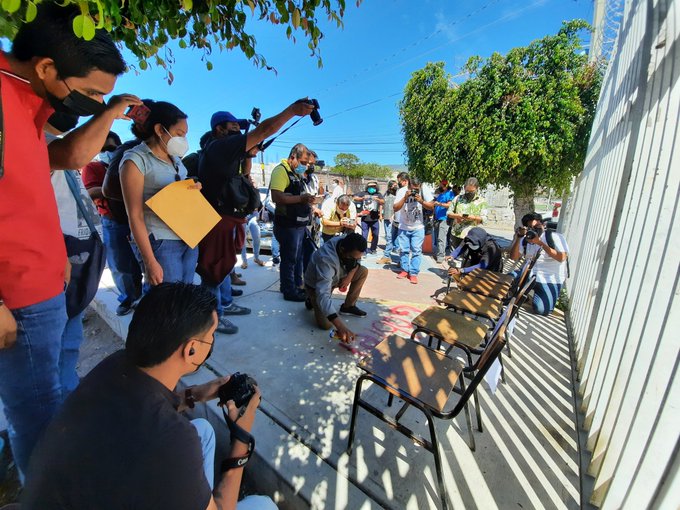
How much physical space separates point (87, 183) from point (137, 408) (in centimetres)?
311

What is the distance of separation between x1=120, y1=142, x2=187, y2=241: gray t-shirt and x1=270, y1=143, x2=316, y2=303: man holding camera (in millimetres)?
1207

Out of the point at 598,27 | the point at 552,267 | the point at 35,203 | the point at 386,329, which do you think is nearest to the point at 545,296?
the point at 552,267

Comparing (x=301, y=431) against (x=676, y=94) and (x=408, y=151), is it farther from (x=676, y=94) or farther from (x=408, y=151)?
(x=408, y=151)

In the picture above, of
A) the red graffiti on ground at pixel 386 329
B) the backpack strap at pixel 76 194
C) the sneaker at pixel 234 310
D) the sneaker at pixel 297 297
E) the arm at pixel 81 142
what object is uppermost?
the arm at pixel 81 142

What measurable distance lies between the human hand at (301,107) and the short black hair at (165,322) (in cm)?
134

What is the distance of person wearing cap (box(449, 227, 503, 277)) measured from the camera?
421 centimetres

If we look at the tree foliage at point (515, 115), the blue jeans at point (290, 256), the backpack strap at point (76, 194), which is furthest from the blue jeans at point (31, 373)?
the tree foliage at point (515, 115)

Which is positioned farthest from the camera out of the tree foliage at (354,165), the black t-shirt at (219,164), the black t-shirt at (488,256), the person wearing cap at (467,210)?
the tree foliage at (354,165)

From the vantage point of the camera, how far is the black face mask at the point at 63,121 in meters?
1.26

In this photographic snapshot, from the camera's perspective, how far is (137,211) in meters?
1.83

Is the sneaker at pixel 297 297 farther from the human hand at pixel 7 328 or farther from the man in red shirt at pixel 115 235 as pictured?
the human hand at pixel 7 328

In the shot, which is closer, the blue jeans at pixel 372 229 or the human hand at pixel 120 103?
the human hand at pixel 120 103

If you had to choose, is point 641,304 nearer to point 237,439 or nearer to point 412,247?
point 237,439

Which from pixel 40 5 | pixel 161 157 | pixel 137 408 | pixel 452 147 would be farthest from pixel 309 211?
pixel 452 147
